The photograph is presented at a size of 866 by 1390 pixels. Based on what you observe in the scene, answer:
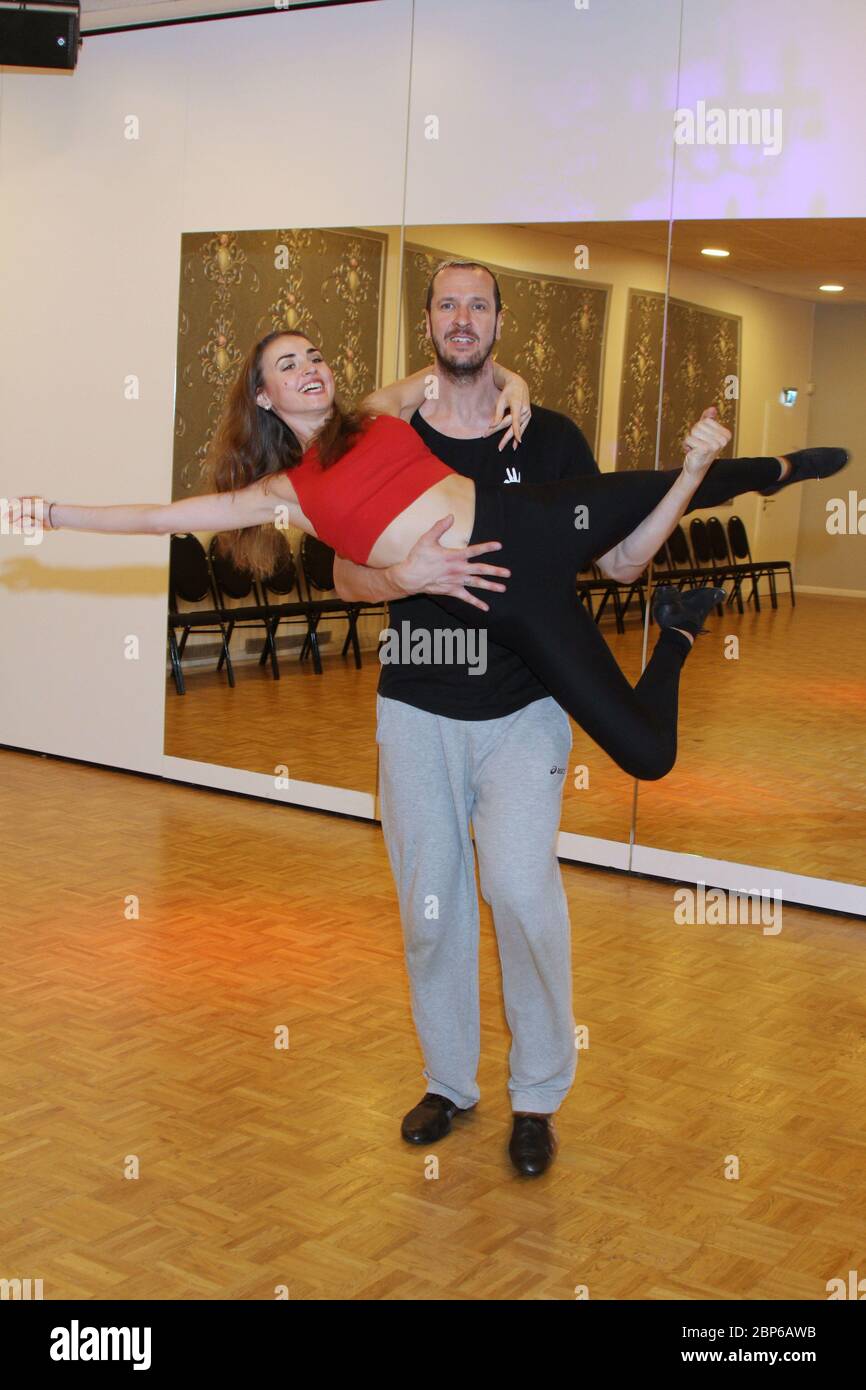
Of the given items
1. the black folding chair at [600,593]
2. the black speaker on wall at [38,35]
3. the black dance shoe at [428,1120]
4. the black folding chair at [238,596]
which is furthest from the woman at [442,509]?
the black speaker on wall at [38,35]

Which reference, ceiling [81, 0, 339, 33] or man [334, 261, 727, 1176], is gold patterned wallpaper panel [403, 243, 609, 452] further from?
man [334, 261, 727, 1176]

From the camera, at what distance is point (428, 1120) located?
3.09m

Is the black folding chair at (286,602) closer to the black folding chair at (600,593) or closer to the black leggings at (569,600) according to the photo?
the black folding chair at (600,593)

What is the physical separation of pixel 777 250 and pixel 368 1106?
118 inches

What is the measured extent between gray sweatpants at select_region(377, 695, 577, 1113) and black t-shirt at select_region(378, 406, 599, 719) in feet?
0.11

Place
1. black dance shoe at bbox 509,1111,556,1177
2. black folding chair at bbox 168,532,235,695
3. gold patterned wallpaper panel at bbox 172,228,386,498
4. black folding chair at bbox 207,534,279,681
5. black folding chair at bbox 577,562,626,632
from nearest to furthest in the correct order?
black dance shoe at bbox 509,1111,556,1177, black folding chair at bbox 577,562,626,632, gold patterned wallpaper panel at bbox 172,228,386,498, black folding chair at bbox 207,534,279,681, black folding chair at bbox 168,532,235,695

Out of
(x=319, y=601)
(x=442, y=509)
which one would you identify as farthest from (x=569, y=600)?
(x=319, y=601)

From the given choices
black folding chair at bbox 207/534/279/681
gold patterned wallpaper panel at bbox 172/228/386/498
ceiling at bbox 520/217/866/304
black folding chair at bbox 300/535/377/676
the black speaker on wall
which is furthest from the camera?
black folding chair at bbox 207/534/279/681

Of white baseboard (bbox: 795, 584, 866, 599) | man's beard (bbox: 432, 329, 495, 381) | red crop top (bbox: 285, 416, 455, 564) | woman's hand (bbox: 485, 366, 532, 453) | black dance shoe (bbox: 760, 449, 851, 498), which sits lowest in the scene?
white baseboard (bbox: 795, 584, 866, 599)

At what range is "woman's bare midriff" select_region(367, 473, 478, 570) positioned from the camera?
2727mm

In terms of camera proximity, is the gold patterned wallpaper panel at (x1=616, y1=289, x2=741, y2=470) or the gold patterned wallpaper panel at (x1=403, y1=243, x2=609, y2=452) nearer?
the gold patterned wallpaper panel at (x1=616, y1=289, x2=741, y2=470)

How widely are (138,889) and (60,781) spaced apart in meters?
1.71

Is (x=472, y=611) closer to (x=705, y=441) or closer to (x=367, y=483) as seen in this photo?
(x=367, y=483)

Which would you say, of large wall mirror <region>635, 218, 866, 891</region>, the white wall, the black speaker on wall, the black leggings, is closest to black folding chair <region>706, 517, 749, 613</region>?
large wall mirror <region>635, 218, 866, 891</region>
